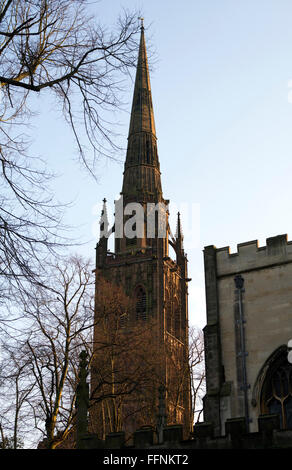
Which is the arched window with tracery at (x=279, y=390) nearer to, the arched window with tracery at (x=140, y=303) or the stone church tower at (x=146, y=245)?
the stone church tower at (x=146, y=245)

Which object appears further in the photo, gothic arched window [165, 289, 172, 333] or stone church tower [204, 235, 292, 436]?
gothic arched window [165, 289, 172, 333]

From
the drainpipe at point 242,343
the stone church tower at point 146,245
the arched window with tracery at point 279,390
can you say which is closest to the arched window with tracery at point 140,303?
the stone church tower at point 146,245

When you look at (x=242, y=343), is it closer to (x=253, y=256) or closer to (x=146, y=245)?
(x=253, y=256)

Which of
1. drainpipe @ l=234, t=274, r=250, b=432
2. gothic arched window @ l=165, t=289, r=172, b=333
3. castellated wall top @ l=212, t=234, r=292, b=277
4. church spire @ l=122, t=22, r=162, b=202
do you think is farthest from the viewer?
church spire @ l=122, t=22, r=162, b=202

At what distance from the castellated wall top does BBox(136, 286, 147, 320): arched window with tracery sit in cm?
4463

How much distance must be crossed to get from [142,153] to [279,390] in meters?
58.8

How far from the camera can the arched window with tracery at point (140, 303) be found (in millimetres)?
66594

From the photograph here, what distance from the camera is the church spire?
243ft

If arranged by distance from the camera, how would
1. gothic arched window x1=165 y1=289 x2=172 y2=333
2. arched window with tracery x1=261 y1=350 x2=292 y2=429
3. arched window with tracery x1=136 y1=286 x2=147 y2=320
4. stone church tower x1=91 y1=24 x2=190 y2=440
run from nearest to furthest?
arched window with tracery x1=261 y1=350 x2=292 y2=429, gothic arched window x1=165 y1=289 x2=172 y2=333, arched window with tracery x1=136 y1=286 x2=147 y2=320, stone church tower x1=91 y1=24 x2=190 y2=440

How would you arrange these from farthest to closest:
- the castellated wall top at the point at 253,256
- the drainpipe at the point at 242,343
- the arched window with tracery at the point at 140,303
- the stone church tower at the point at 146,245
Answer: the stone church tower at the point at 146,245 → the arched window with tracery at the point at 140,303 → the castellated wall top at the point at 253,256 → the drainpipe at the point at 242,343

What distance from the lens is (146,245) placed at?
71438 millimetres

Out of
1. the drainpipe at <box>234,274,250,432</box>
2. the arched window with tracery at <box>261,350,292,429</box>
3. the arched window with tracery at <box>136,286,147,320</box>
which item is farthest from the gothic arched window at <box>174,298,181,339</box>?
the arched window with tracery at <box>261,350,292,429</box>

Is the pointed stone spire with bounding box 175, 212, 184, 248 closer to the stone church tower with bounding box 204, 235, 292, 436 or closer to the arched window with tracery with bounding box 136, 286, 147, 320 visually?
the arched window with tracery with bounding box 136, 286, 147, 320

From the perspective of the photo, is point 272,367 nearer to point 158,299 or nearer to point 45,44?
point 45,44
